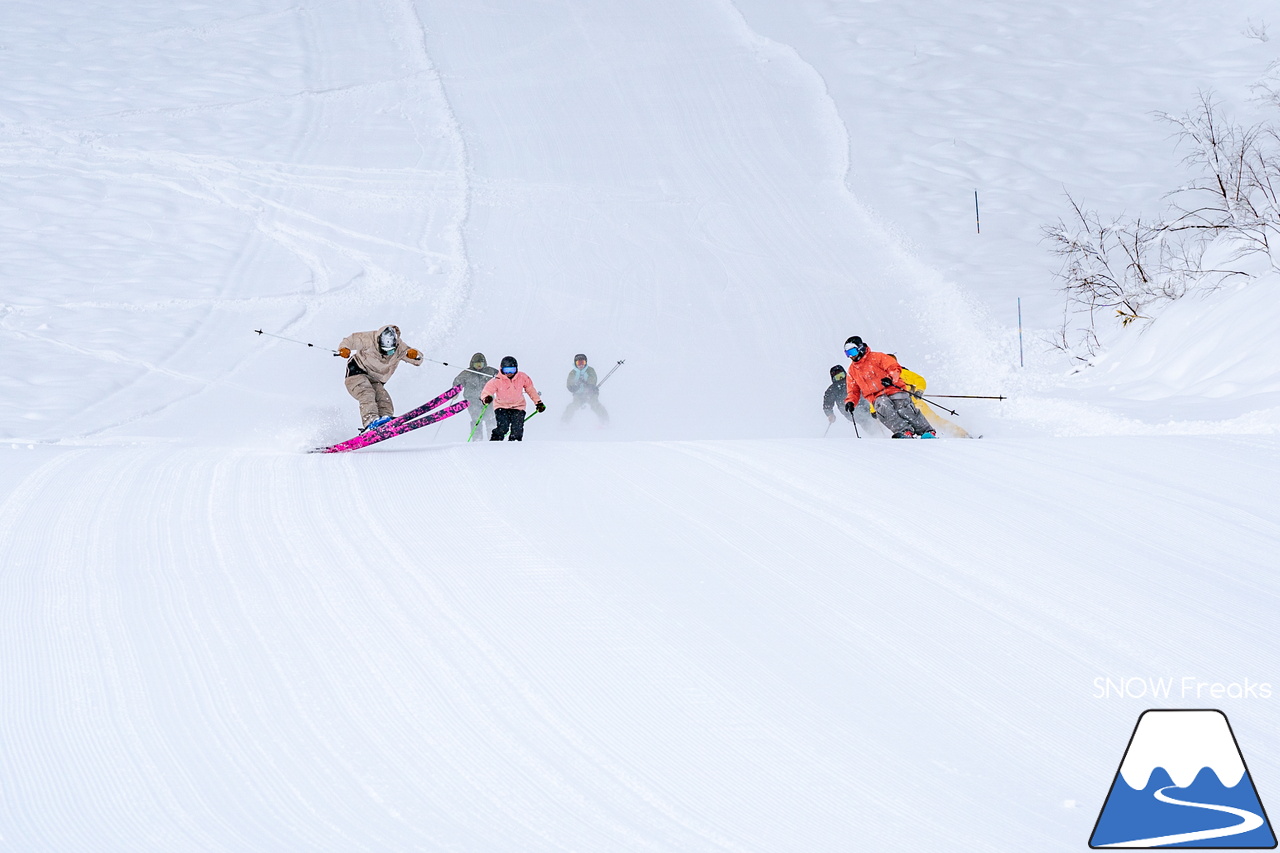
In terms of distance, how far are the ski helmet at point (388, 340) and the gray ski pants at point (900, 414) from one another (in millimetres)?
5124

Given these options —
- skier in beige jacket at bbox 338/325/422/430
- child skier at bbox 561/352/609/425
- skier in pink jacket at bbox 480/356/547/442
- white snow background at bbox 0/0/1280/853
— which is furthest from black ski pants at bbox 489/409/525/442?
child skier at bbox 561/352/609/425

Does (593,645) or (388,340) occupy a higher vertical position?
(388,340)

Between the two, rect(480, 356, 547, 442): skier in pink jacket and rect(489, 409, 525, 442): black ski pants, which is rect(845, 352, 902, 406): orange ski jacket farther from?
rect(489, 409, 525, 442): black ski pants

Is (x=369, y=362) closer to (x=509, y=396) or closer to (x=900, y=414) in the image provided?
(x=509, y=396)

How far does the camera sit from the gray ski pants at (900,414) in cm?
1023

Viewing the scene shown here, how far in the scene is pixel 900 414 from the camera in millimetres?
10266

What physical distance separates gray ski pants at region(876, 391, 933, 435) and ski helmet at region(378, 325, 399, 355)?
512 cm

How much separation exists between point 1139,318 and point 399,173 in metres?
14.3

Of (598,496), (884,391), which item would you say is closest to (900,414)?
(884,391)

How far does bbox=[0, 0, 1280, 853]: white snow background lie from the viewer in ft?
12.7

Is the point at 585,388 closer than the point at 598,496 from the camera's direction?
No

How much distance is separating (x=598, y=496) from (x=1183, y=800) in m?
4.42

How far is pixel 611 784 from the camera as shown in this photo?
3809 mm

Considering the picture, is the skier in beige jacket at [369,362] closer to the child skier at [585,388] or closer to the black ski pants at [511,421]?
the black ski pants at [511,421]
